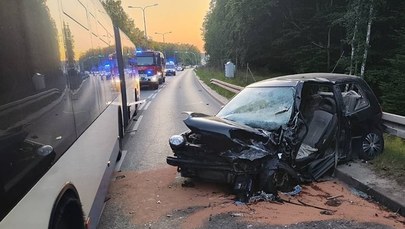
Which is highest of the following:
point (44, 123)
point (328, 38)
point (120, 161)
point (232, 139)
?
point (328, 38)

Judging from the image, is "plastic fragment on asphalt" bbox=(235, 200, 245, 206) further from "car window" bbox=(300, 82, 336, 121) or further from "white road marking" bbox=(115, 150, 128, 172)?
"white road marking" bbox=(115, 150, 128, 172)

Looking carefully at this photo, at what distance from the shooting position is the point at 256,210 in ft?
16.6

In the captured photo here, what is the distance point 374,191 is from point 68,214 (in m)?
4.22

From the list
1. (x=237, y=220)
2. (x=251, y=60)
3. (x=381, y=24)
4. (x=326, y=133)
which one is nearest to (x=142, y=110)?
(x=326, y=133)

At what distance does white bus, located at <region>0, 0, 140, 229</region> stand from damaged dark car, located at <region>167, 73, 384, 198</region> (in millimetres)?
1658

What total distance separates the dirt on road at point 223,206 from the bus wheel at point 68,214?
1725 millimetres

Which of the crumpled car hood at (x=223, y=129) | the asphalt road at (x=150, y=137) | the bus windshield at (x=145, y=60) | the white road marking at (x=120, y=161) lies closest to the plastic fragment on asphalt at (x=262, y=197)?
the crumpled car hood at (x=223, y=129)

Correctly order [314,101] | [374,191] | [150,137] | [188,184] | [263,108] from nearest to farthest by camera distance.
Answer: [374,191] < [188,184] < [263,108] < [314,101] < [150,137]

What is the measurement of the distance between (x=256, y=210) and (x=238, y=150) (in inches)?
32.4

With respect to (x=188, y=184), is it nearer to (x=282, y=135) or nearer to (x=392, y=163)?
(x=282, y=135)

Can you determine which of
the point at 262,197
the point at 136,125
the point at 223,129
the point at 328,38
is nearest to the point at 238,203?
the point at 262,197

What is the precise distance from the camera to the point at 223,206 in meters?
5.26

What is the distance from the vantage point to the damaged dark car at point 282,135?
543 cm

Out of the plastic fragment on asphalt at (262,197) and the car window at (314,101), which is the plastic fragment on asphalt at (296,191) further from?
the car window at (314,101)
